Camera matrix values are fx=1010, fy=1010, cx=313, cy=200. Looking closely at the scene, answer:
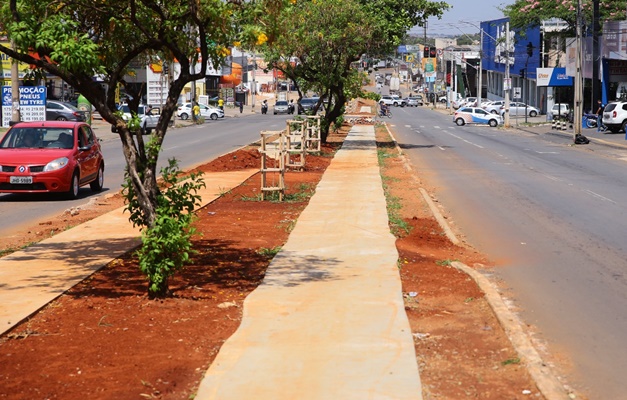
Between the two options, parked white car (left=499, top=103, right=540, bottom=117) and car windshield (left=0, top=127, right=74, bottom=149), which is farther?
parked white car (left=499, top=103, right=540, bottom=117)

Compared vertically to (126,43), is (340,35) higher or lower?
higher

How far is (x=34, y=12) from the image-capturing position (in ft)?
36.6

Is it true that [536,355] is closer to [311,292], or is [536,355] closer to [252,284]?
[311,292]

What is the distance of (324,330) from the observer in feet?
28.7

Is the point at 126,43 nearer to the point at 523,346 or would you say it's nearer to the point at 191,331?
the point at 191,331

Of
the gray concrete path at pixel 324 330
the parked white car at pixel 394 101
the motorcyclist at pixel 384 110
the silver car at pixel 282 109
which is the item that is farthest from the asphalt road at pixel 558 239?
the parked white car at pixel 394 101

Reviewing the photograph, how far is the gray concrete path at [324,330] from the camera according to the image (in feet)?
22.9

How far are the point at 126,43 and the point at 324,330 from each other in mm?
5127

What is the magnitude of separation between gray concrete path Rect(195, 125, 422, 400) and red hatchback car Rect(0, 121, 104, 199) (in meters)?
6.94

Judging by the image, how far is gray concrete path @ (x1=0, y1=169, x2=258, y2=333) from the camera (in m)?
9.74

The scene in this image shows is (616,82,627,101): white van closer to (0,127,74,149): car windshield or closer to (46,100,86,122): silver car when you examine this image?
(46,100,86,122): silver car

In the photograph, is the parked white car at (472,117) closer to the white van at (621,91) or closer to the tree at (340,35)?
the white van at (621,91)

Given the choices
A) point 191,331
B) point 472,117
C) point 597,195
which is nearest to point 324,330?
point 191,331

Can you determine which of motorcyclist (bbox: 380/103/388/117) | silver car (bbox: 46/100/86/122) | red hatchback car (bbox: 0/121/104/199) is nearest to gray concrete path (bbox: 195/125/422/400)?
red hatchback car (bbox: 0/121/104/199)
